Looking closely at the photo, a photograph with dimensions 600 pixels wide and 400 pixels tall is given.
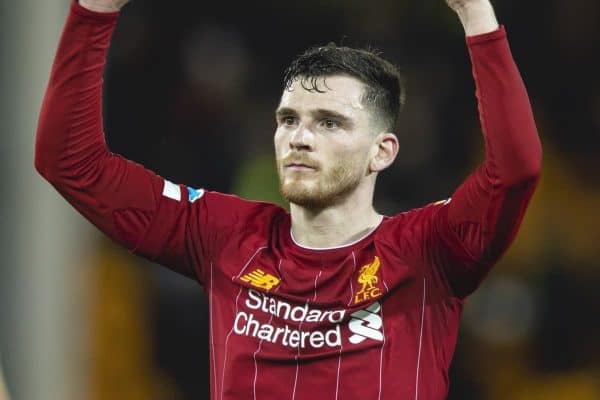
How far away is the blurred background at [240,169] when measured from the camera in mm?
4895

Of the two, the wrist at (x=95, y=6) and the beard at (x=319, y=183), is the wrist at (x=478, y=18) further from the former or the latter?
the wrist at (x=95, y=6)

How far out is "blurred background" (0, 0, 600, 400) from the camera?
489 centimetres

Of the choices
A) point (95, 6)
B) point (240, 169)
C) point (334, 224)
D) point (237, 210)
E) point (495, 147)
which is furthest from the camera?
point (240, 169)

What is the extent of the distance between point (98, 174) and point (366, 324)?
0.86 meters

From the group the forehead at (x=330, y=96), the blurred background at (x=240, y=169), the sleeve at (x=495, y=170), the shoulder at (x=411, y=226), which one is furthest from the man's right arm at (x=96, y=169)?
the blurred background at (x=240, y=169)

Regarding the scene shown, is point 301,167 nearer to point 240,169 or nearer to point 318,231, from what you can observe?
point 318,231

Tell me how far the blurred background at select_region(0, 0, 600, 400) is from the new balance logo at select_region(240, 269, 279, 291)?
1851 mm

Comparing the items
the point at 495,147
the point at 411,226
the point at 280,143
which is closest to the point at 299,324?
the point at 411,226

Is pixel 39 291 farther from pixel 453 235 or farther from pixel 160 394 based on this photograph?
pixel 453 235

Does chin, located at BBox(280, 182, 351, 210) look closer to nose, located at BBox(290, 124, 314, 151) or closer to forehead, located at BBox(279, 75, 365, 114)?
nose, located at BBox(290, 124, 314, 151)

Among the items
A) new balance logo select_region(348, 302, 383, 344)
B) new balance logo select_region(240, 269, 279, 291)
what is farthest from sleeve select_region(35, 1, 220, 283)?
new balance logo select_region(348, 302, 383, 344)

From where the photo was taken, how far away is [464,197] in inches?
116

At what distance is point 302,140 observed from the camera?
3197 millimetres

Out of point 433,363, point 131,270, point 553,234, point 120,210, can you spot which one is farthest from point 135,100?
point 433,363
